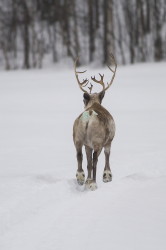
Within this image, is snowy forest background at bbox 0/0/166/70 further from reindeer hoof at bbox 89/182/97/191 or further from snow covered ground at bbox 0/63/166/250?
reindeer hoof at bbox 89/182/97/191

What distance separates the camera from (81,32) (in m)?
29.1

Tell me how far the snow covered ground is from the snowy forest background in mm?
11209

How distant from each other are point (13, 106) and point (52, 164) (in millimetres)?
8354

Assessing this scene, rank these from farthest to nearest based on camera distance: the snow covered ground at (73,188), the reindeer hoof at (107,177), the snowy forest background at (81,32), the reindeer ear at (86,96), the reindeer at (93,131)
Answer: the snowy forest background at (81,32)
the reindeer hoof at (107,177)
the reindeer ear at (86,96)
the reindeer at (93,131)
the snow covered ground at (73,188)

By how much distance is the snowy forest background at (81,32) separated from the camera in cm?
2320

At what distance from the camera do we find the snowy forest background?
23.2 meters

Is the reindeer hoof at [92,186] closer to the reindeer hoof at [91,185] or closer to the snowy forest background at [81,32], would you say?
the reindeer hoof at [91,185]

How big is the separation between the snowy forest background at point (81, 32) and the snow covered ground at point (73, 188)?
1121cm

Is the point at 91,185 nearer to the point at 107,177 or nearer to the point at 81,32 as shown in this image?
the point at 107,177

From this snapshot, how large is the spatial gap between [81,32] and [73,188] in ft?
83.1

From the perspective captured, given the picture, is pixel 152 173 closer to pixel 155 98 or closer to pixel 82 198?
pixel 82 198

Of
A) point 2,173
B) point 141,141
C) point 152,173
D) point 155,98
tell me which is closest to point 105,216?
point 152,173

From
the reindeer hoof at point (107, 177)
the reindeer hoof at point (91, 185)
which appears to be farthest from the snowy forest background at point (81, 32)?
the reindeer hoof at point (91, 185)

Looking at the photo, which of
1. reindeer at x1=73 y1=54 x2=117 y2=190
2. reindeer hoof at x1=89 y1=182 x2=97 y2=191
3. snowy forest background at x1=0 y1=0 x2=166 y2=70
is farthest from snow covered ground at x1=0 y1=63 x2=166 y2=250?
snowy forest background at x1=0 y1=0 x2=166 y2=70
